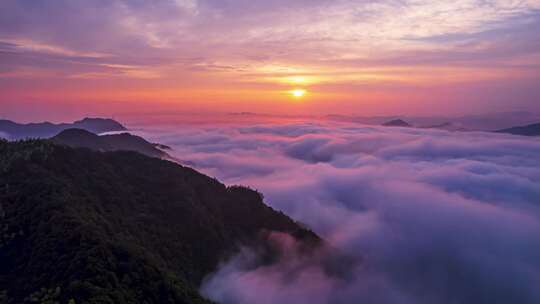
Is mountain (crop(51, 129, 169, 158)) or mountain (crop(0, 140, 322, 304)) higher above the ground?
mountain (crop(51, 129, 169, 158))

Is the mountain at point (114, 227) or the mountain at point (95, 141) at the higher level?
the mountain at point (95, 141)

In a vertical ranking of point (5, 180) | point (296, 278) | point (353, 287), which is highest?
point (5, 180)

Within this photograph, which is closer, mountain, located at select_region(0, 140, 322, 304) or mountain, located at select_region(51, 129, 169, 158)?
mountain, located at select_region(0, 140, 322, 304)

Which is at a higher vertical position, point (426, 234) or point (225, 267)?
point (225, 267)

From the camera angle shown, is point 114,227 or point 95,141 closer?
point 114,227

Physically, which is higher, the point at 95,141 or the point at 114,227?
the point at 95,141

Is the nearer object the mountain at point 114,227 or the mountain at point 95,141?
the mountain at point 114,227

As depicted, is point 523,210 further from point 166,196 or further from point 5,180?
point 5,180

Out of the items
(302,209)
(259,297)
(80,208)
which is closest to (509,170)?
(302,209)
